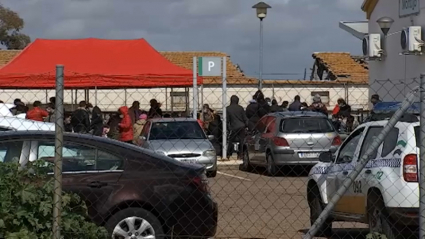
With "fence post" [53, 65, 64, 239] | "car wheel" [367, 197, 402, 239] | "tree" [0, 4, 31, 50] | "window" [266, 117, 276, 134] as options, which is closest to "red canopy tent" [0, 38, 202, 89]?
"window" [266, 117, 276, 134]

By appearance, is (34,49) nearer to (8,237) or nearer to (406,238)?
(406,238)

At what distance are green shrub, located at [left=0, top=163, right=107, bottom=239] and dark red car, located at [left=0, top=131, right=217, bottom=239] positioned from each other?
196cm

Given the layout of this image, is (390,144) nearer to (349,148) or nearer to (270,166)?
(349,148)

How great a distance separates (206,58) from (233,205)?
8927mm

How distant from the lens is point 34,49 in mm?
23625

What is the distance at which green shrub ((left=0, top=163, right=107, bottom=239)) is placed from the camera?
6.25 meters

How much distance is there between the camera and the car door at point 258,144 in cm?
2069

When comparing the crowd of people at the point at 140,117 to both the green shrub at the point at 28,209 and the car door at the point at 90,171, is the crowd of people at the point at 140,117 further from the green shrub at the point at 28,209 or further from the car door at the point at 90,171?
the green shrub at the point at 28,209

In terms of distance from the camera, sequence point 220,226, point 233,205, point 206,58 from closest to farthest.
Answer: point 220,226
point 233,205
point 206,58

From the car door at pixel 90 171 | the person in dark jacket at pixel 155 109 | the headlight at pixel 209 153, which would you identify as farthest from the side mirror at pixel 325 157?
the person in dark jacket at pixel 155 109

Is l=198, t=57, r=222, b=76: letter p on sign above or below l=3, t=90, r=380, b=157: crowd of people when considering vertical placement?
above

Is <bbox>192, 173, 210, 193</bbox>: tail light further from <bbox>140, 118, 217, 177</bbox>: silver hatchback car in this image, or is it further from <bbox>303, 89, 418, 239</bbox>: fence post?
<bbox>140, 118, 217, 177</bbox>: silver hatchback car

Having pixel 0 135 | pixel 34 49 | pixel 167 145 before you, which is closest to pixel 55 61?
pixel 34 49

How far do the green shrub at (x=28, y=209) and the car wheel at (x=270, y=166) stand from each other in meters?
13.3
